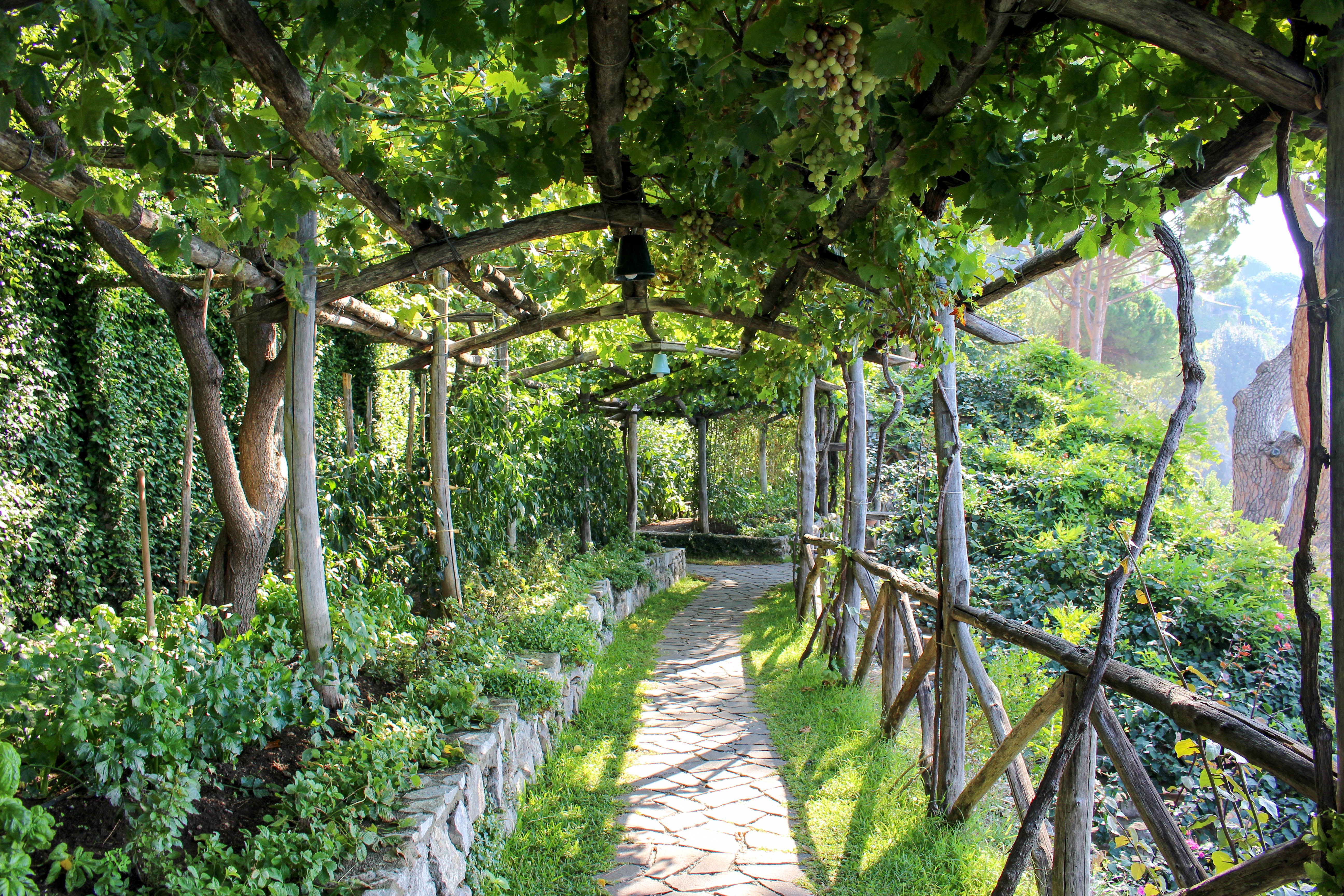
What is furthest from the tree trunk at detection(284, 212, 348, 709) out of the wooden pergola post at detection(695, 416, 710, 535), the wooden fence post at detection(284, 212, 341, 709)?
the wooden pergola post at detection(695, 416, 710, 535)

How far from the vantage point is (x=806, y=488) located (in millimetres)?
7648

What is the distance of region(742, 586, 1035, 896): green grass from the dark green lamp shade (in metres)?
2.54

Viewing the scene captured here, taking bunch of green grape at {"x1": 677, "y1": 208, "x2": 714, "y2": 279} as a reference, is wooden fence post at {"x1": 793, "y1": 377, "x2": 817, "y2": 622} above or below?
below

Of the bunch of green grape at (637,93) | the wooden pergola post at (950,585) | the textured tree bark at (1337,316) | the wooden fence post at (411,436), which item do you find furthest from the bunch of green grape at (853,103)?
the wooden fence post at (411,436)

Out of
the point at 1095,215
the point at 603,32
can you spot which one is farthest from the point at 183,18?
the point at 1095,215

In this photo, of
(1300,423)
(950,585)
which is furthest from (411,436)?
(1300,423)

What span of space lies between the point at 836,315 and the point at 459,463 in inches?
118

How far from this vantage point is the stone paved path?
9.84 ft

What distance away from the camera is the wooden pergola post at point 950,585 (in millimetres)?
3262

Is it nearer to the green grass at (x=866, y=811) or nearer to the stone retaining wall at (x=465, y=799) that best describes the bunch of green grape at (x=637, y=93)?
the stone retaining wall at (x=465, y=799)

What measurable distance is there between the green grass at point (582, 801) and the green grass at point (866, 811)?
885mm

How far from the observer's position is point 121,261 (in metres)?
3.65

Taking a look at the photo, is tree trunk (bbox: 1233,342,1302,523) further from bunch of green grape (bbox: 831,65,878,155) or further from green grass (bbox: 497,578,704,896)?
bunch of green grape (bbox: 831,65,878,155)

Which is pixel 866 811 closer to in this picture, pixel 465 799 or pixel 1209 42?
pixel 465 799
